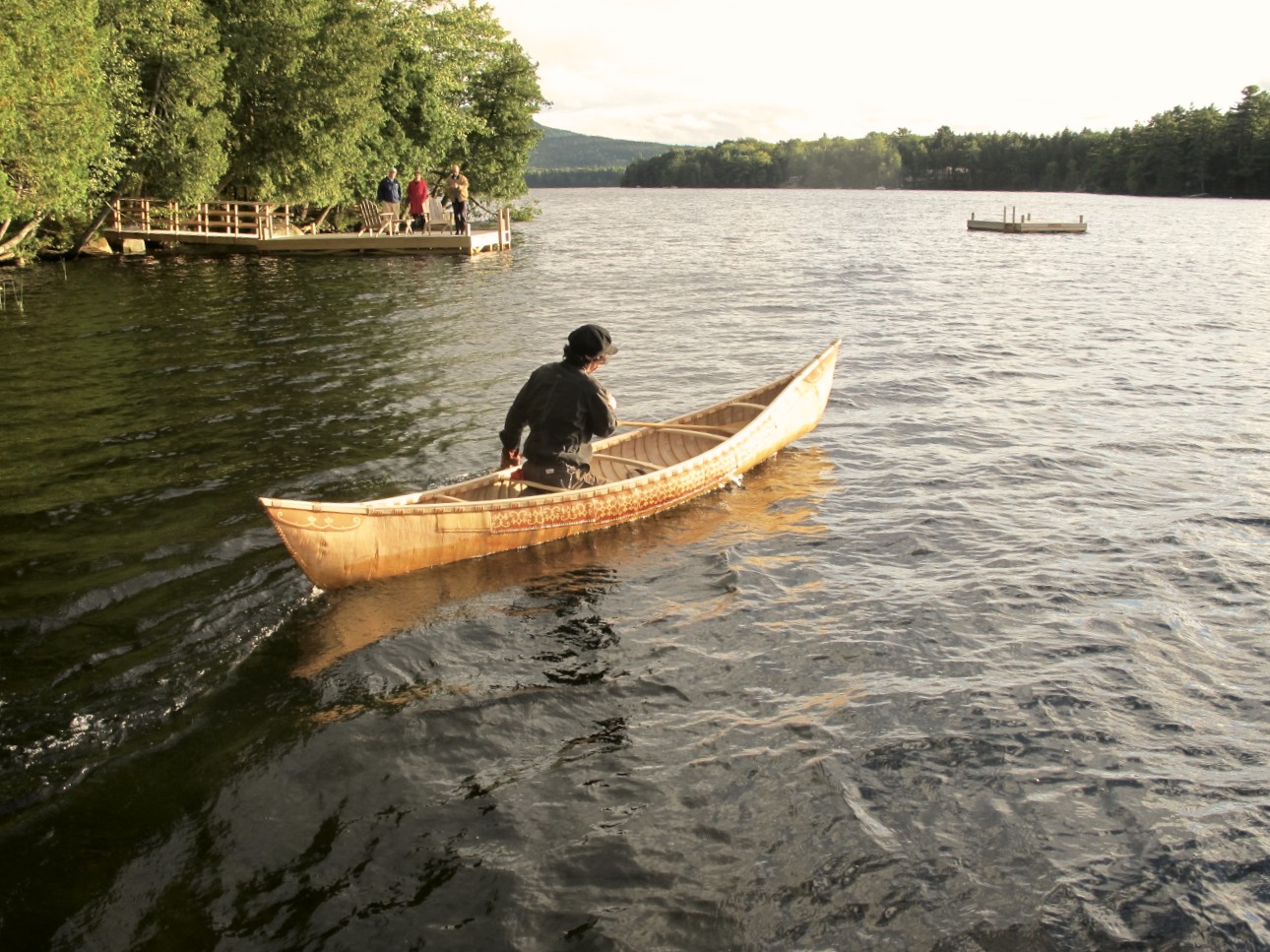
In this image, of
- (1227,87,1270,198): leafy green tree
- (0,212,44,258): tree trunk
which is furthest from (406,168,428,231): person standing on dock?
(1227,87,1270,198): leafy green tree

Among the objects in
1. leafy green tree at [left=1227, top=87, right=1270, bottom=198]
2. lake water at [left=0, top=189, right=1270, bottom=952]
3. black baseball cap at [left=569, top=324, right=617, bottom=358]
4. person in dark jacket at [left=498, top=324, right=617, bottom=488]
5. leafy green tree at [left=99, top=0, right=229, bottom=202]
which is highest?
leafy green tree at [left=1227, top=87, right=1270, bottom=198]

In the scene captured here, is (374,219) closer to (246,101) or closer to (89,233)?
(246,101)

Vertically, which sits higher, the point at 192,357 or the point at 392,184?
the point at 392,184

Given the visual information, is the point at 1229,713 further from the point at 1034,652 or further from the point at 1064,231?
the point at 1064,231

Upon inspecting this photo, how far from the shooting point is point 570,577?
8.83 meters

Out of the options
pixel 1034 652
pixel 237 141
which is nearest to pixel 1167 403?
pixel 1034 652

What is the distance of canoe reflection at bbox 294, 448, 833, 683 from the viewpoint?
7.45 m

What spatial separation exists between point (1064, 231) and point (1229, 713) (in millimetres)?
58751

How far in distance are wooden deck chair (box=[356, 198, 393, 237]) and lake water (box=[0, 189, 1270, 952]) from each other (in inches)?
908

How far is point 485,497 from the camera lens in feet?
31.1

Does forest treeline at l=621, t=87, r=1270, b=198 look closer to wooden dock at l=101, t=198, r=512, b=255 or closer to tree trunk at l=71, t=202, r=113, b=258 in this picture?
wooden dock at l=101, t=198, r=512, b=255

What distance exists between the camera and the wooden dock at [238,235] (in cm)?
3509

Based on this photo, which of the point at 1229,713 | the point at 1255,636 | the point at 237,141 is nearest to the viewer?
the point at 1229,713

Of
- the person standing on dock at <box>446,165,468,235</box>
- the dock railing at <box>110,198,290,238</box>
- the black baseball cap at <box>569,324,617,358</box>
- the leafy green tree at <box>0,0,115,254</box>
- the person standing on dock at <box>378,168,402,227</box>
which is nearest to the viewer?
the black baseball cap at <box>569,324,617,358</box>
